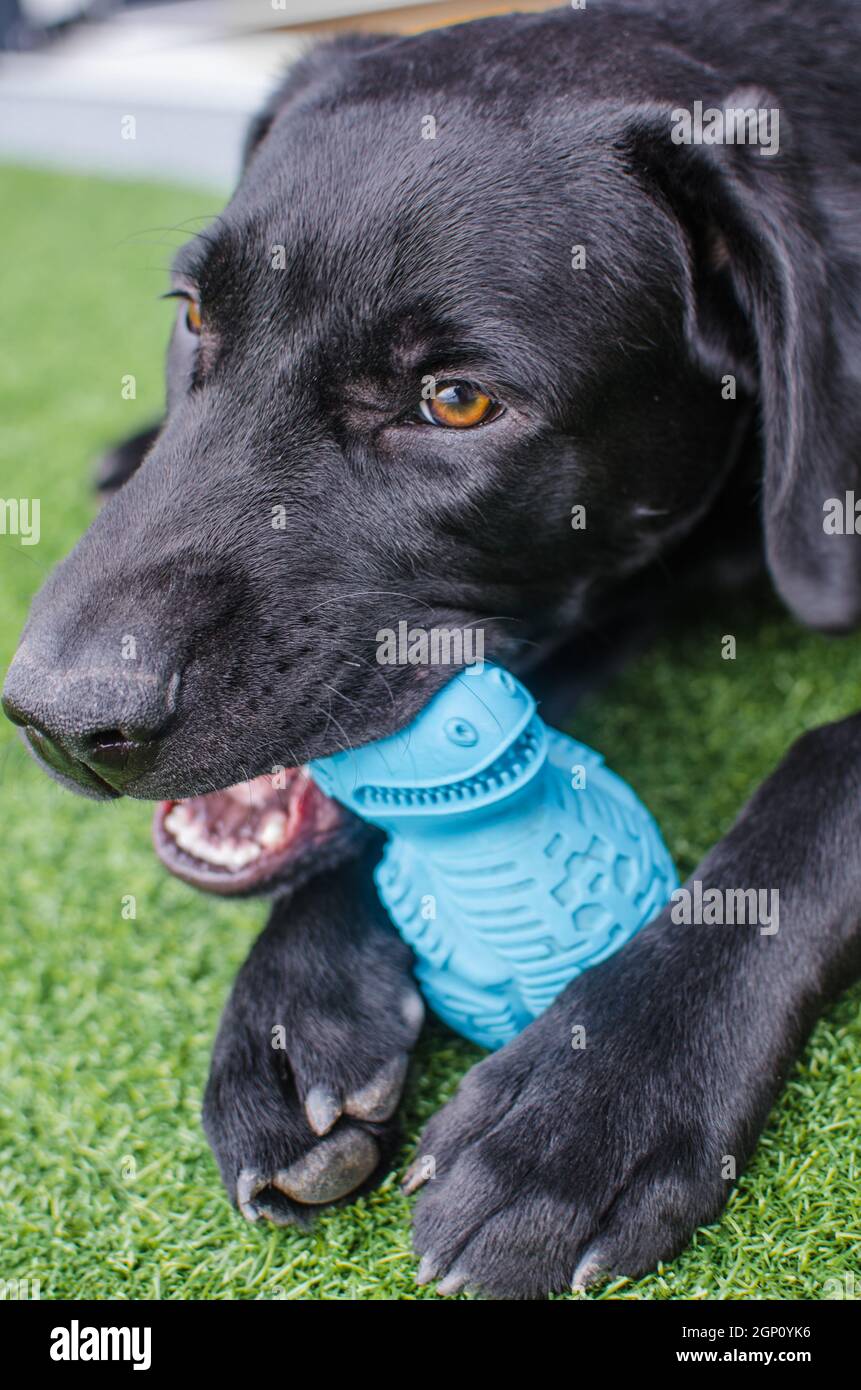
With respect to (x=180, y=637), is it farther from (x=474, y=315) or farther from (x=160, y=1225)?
(x=160, y=1225)

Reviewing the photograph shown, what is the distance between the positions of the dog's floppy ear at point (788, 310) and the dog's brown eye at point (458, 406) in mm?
366

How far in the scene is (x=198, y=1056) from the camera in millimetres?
1665

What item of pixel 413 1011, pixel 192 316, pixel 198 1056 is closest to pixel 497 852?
pixel 413 1011

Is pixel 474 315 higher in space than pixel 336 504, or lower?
higher

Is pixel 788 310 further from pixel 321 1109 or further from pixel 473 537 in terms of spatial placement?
pixel 321 1109

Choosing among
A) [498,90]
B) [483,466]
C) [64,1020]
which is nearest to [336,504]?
[483,466]

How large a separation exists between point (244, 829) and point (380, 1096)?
411 millimetres

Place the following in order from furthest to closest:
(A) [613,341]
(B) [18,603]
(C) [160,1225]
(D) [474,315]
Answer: (B) [18,603], (A) [613,341], (D) [474,315], (C) [160,1225]

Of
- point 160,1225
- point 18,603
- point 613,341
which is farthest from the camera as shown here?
point 18,603

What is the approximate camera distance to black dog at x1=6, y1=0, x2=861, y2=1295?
1391mm

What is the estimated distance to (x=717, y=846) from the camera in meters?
1.60

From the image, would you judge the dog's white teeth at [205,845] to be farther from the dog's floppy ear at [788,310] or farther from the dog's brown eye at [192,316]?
the dog's floppy ear at [788,310]

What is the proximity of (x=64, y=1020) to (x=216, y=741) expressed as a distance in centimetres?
50

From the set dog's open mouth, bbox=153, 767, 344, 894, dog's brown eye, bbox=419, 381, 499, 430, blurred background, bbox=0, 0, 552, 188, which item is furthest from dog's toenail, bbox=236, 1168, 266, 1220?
blurred background, bbox=0, 0, 552, 188
